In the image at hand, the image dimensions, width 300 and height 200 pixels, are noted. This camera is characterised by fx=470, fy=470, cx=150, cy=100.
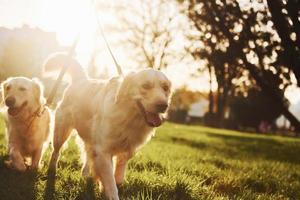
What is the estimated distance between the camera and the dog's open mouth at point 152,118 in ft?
16.2

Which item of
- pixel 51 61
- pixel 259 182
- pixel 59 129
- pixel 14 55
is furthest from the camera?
pixel 14 55

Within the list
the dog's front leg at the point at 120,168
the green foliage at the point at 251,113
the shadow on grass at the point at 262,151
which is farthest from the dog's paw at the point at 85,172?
the green foliage at the point at 251,113

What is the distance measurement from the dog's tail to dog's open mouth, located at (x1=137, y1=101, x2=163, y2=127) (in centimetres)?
255

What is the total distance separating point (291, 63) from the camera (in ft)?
17.9

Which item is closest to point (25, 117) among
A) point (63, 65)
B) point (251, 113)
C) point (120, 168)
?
point (63, 65)

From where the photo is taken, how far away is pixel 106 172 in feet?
16.4

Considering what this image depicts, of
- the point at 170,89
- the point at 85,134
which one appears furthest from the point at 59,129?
the point at 170,89

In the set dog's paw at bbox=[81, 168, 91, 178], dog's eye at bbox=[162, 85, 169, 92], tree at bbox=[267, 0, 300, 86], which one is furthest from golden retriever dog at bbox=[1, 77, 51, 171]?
tree at bbox=[267, 0, 300, 86]

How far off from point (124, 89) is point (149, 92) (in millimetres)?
316

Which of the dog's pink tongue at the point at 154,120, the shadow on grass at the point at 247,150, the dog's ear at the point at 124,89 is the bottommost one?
the shadow on grass at the point at 247,150

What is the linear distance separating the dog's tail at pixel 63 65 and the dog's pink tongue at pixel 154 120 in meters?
2.63

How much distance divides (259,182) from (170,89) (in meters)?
3.63

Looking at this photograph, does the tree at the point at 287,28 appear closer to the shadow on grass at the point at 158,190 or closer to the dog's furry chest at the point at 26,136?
the shadow on grass at the point at 158,190

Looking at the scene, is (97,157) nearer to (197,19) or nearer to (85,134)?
(85,134)
